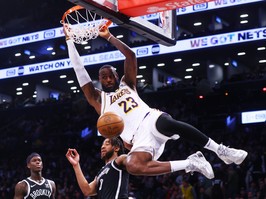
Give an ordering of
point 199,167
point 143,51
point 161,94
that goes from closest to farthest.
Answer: point 199,167, point 161,94, point 143,51

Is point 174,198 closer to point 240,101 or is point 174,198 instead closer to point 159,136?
point 159,136

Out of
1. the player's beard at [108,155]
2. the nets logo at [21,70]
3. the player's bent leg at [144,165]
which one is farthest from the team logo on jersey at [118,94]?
the nets logo at [21,70]

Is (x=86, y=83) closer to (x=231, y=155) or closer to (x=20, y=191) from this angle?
(x=231, y=155)

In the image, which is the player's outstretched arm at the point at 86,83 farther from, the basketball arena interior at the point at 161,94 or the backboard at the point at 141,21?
the basketball arena interior at the point at 161,94

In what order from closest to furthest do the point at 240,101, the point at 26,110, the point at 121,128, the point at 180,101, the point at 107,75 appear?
the point at 121,128 < the point at 107,75 < the point at 240,101 < the point at 180,101 < the point at 26,110

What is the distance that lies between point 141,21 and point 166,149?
1346cm

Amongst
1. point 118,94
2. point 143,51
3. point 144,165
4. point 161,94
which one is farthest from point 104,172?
point 143,51

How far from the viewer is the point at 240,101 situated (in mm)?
23047

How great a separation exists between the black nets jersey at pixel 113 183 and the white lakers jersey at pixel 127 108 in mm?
470

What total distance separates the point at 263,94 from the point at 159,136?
1810cm

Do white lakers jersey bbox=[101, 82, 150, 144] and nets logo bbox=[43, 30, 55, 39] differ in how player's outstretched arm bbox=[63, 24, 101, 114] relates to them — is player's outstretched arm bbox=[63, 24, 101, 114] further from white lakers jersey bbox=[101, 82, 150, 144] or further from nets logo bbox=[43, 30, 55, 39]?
nets logo bbox=[43, 30, 55, 39]

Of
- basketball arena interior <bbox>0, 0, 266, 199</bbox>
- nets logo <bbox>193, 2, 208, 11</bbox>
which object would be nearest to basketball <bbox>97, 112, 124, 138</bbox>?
basketball arena interior <bbox>0, 0, 266, 199</bbox>

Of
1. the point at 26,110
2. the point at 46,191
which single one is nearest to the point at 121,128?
the point at 46,191

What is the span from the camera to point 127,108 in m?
6.07
